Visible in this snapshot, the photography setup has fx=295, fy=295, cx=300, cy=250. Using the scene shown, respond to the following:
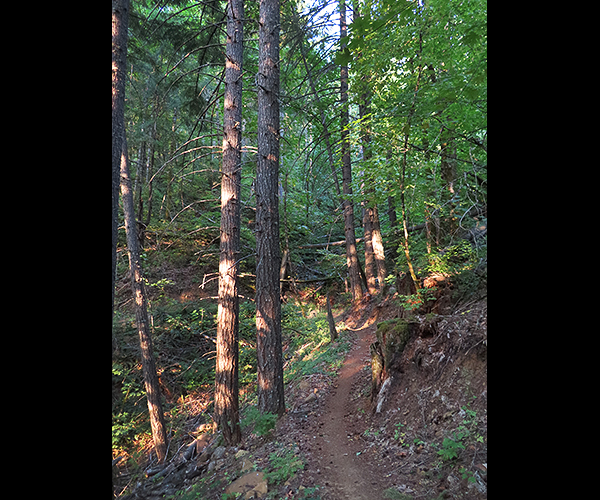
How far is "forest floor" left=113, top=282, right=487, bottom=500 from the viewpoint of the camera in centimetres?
372

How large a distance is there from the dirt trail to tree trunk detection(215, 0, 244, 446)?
1.86 m

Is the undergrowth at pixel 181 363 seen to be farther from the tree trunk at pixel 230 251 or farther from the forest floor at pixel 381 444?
the forest floor at pixel 381 444

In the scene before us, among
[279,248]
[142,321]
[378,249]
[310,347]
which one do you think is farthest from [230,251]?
[378,249]

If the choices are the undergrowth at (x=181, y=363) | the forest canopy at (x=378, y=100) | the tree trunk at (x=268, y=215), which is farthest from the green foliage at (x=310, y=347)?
the forest canopy at (x=378, y=100)

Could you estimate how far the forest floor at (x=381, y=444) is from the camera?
372cm

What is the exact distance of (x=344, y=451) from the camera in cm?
488

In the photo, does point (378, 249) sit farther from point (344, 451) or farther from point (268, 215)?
point (344, 451)

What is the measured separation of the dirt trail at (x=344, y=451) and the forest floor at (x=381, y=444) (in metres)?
0.02

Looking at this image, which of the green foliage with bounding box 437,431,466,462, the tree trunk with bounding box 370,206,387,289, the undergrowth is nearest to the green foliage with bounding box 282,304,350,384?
the undergrowth
